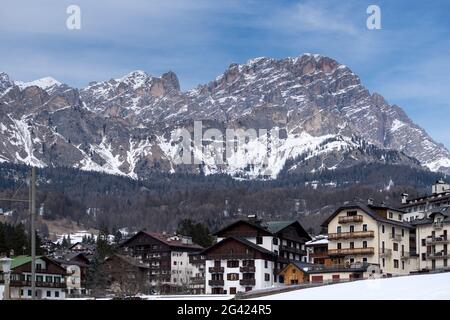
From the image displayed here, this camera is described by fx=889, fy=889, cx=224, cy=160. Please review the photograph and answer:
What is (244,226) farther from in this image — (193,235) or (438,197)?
(193,235)

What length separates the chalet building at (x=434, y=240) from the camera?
112m

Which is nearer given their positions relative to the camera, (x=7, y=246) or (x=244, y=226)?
(x=244, y=226)

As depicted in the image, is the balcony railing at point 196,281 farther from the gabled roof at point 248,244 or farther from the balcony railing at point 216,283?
the gabled roof at point 248,244

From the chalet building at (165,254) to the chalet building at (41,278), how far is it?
1661 inches

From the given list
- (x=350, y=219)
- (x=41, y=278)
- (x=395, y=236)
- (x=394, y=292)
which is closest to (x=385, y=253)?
(x=395, y=236)

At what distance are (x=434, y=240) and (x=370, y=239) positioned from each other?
1000 centimetres

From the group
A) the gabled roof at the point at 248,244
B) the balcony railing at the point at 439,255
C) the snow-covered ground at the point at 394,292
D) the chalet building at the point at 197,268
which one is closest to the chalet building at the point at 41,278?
the gabled roof at the point at 248,244

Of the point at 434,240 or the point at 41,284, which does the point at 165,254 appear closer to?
the point at 41,284

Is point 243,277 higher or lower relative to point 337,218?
lower

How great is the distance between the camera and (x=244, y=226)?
126438 mm

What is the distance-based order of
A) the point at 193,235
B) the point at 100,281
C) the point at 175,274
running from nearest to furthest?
the point at 100,281
the point at 175,274
the point at 193,235
